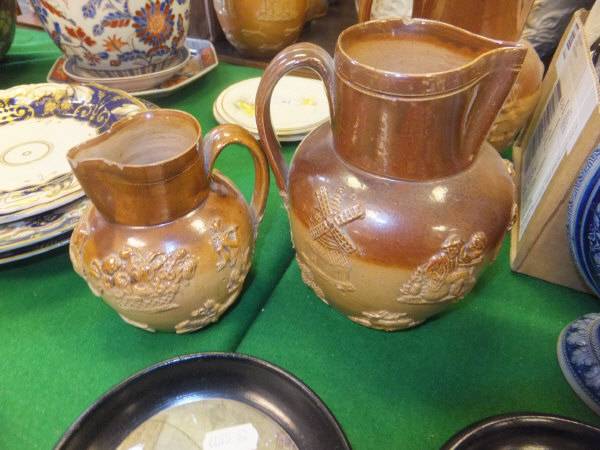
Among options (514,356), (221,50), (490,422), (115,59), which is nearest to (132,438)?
(490,422)

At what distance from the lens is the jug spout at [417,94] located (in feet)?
1.54

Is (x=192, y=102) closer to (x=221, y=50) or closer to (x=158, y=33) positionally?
(x=158, y=33)

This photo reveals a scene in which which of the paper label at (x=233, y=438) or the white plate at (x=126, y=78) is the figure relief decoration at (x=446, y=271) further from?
the white plate at (x=126, y=78)

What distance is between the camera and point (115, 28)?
101 centimetres

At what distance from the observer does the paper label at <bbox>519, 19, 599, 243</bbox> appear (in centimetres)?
66

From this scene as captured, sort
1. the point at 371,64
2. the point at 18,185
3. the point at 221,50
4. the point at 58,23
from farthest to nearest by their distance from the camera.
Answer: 1. the point at 221,50
2. the point at 58,23
3. the point at 18,185
4. the point at 371,64

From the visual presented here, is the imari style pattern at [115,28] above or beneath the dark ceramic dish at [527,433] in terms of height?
above

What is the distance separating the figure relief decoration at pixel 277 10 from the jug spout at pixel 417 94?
79cm

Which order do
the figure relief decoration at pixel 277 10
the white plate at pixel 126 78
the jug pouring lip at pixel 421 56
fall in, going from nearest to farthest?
the jug pouring lip at pixel 421 56 < the white plate at pixel 126 78 < the figure relief decoration at pixel 277 10

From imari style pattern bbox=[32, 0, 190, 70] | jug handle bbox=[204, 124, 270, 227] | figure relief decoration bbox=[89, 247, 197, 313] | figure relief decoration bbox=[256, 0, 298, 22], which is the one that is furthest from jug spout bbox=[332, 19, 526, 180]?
figure relief decoration bbox=[256, 0, 298, 22]

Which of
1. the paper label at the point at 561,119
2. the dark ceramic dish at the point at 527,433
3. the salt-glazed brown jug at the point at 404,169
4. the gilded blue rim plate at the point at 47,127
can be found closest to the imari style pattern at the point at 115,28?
the gilded blue rim plate at the point at 47,127

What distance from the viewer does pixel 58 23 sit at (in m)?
1.01

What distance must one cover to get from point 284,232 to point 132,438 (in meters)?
0.46

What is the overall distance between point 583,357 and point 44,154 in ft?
3.28
